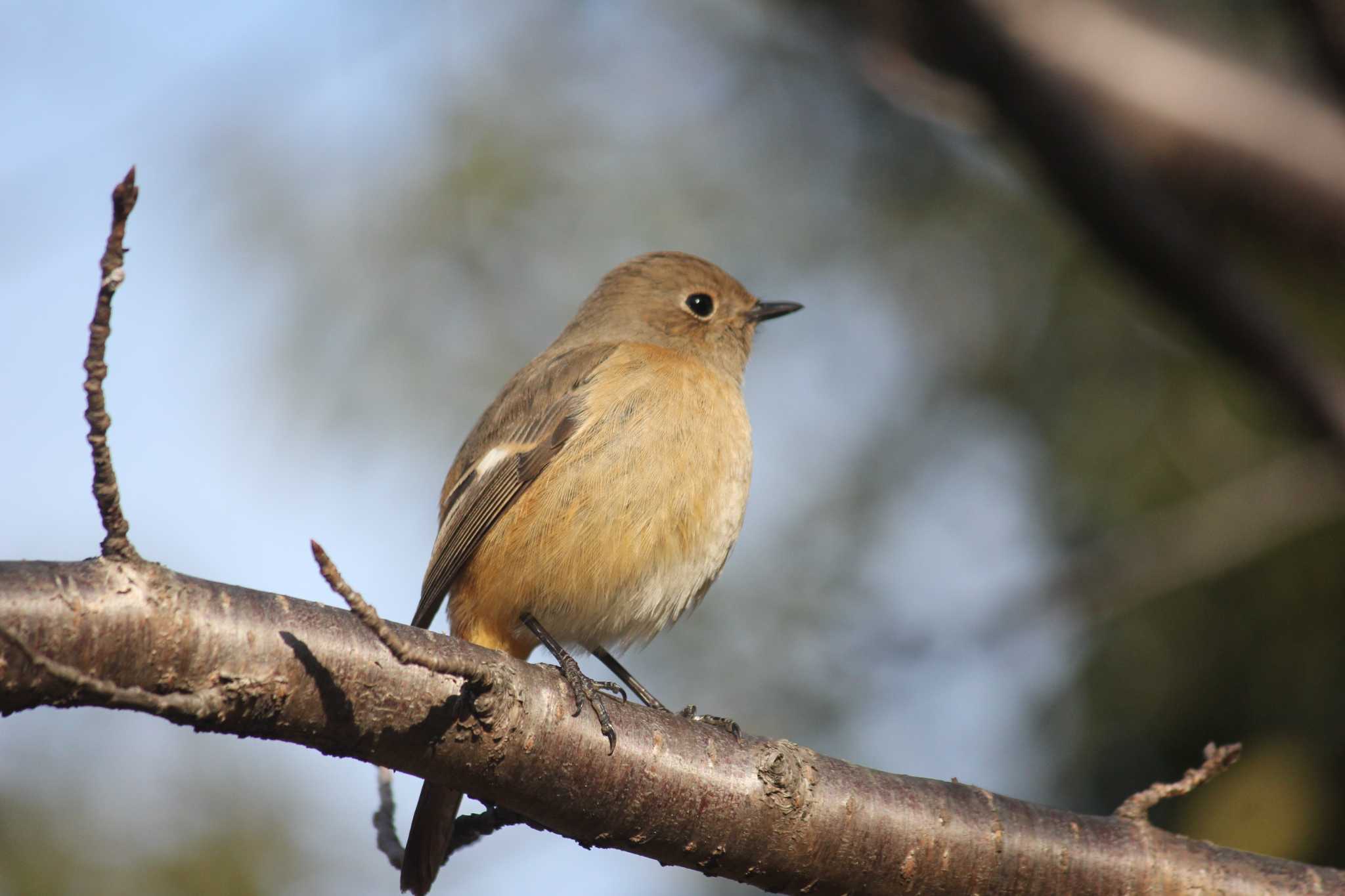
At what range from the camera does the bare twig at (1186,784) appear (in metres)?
3.58

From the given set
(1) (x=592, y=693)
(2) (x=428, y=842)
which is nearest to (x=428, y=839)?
(2) (x=428, y=842)

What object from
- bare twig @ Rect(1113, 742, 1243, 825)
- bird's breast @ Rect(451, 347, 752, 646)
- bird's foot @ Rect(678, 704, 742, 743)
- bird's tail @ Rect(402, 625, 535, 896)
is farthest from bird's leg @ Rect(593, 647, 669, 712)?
bare twig @ Rect(1113, 742, 1243, 825)

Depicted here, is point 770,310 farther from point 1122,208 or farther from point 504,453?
point 1122,208

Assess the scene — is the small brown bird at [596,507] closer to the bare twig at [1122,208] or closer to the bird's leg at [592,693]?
the bird's leg at [592,693]

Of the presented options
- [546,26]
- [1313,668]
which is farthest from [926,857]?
[546,26]

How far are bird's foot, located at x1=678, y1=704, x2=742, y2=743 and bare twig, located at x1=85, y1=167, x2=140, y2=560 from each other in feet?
5.69

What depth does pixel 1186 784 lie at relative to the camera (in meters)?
3.57

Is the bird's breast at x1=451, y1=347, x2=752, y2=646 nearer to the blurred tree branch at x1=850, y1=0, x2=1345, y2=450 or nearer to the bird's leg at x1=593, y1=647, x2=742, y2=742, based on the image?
the bird's leg at x1=593, y1=647, x2=742, y2=742

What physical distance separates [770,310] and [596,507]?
193 cm

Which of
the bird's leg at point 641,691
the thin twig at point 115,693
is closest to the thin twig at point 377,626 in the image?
the thin twig at point 115,693

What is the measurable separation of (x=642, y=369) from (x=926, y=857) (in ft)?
7.44

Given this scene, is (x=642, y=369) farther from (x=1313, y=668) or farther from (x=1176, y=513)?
(x=1313, y=668)

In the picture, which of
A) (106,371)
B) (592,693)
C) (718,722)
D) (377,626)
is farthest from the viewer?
(718,722)

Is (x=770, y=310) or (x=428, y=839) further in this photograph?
(x=770, y=310)
